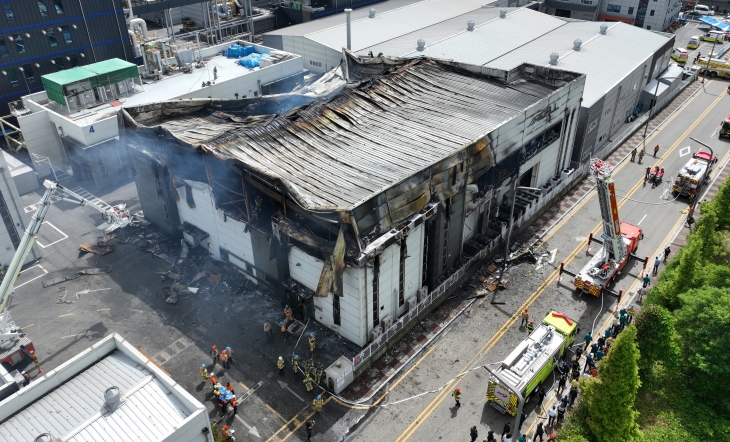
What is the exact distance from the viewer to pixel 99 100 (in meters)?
56.5

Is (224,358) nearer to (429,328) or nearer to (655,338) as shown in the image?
(429,328)

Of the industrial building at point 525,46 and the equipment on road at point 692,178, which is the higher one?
the industrial building at point 525,46

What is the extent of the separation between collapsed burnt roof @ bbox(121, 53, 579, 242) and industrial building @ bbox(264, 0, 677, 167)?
1192cm

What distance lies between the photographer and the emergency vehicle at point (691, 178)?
167 feet

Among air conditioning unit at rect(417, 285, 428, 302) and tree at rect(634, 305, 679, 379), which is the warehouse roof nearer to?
air conditioning unit at rect(417, 285, 428, 302)

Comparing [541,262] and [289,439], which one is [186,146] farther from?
[541,262]

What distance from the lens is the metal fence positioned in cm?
3554

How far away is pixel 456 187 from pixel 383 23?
45.5 meters

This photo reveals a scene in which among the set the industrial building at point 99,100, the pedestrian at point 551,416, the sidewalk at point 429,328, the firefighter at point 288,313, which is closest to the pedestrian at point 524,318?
the sidewalk at point 429,328

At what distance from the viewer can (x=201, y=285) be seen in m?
42.0

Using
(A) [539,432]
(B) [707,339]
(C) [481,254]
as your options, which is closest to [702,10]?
(C) [481,254]

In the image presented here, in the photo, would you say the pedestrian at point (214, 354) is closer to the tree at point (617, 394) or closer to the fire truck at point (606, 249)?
the tree at point (617, 394)

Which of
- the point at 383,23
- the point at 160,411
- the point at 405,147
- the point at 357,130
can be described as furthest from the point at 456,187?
the point at 383,23

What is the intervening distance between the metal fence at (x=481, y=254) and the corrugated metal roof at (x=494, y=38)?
Result: 16869 mm
